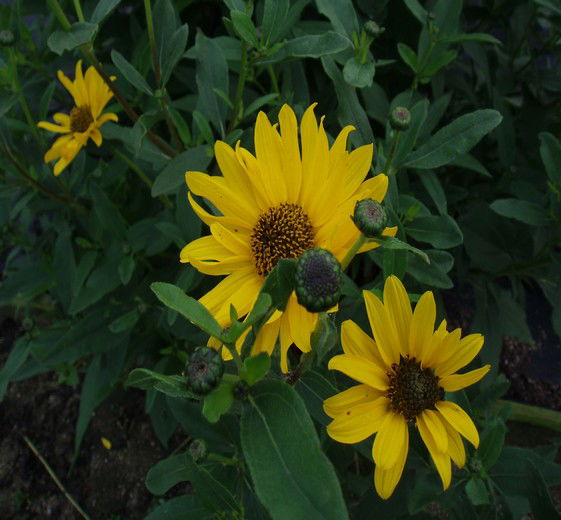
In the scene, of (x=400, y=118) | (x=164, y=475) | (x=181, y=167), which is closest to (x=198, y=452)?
(x=164, y=475)

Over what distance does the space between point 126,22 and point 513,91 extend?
1147mm

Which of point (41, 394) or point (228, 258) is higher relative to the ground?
point (228, 258)

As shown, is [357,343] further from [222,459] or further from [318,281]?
[222,459]

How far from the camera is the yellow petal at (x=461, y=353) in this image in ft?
2.53

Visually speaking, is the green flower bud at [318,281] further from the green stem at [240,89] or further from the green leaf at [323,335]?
the green stem at [240,89]

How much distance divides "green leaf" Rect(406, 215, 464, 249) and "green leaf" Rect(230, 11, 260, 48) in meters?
0.44

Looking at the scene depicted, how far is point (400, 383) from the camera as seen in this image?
0.79 m

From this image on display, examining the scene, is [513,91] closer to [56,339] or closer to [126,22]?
[126,22]

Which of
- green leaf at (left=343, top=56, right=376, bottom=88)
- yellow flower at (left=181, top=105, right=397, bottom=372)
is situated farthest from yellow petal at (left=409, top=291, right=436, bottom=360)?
green leaf at (left=343, top=56, right=376, bottom=88)

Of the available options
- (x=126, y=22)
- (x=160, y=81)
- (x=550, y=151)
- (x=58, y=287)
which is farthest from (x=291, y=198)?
(x=126, y=22)

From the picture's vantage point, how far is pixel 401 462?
30.5 inches

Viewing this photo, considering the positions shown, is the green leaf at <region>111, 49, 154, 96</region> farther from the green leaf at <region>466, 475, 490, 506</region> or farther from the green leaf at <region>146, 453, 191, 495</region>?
the green leaf at <region>466, 475, 490, 506</region>

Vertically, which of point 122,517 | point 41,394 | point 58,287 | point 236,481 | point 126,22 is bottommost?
point 122,517

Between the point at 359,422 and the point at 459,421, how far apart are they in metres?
0.13
